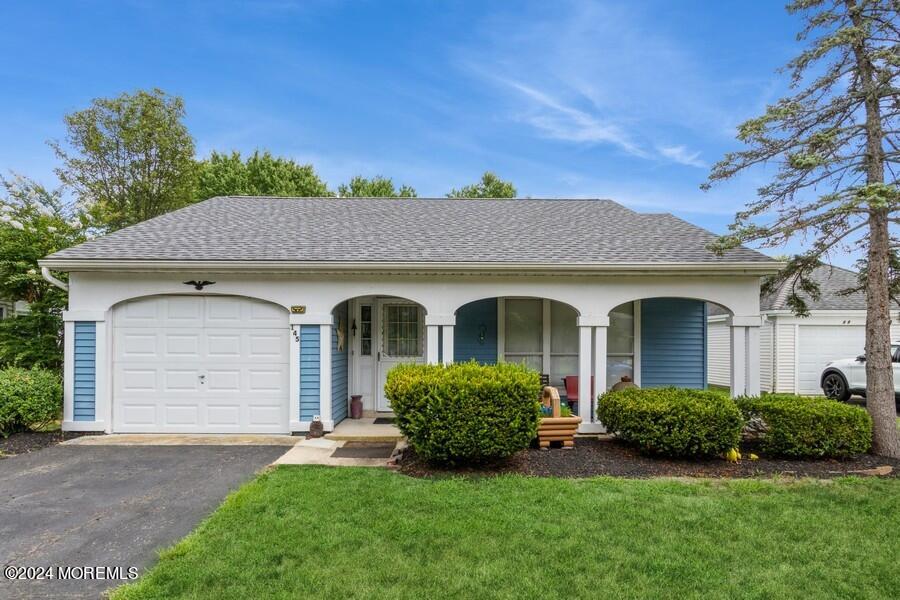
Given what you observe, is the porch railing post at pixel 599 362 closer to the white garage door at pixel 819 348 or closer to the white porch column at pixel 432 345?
the white porch column at pixel 432 345

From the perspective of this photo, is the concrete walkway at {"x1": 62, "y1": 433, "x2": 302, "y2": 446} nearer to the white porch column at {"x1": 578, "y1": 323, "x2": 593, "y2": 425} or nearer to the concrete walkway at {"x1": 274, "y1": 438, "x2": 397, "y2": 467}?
the concrete walkway at {"x1": 274, "y1": 438, "x2": 397, "y2": 467}

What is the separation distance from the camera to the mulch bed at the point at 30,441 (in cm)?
624

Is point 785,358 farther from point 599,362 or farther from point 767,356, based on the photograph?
point 599,362

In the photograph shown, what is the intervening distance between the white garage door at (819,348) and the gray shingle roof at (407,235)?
7129mm

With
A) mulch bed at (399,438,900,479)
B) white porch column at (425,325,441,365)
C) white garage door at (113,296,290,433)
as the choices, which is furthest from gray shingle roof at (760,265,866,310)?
white garage door at (113,296,290,433)

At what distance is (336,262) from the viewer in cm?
687

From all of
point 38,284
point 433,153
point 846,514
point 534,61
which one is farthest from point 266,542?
point 433,153

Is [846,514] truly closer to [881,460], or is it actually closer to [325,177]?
[881,460]

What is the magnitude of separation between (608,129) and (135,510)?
52.8 feet

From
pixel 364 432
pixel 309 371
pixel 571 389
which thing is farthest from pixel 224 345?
pixel 571 389

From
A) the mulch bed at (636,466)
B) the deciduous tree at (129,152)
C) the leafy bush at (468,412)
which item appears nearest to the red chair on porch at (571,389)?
the mulch bed at (636,466)

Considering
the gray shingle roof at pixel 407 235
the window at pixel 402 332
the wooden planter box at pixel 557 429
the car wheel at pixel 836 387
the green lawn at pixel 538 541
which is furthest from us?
the car wheel at pixel 836 387

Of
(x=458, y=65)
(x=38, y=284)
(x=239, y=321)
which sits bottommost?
(x=239, y=321)

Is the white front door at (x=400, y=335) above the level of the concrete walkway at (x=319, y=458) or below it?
above
